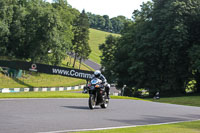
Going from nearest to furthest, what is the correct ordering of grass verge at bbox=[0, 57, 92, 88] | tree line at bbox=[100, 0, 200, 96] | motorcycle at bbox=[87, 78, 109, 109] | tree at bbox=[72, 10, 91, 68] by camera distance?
motorcycle at bbox=[87, 78, 109, 109] → tree line at bbox=[100, 0, 200, 96] → grass verge at bbox=[0, 57, 92, 88] → tree at bbox=[72, 10, 91, 68]

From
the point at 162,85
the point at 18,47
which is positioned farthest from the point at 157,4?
the point at 18,47

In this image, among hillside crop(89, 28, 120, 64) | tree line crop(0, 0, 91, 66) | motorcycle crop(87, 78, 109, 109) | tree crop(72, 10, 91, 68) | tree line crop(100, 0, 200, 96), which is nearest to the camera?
motorcycle crop(87, 78, 109, 109)

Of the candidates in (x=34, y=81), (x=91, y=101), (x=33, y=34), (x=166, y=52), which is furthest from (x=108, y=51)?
(x=91, y=101)

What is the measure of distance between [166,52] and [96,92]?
31.8 m

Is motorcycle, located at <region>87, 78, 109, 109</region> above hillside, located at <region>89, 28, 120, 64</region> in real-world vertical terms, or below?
below

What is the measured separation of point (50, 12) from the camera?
66.2 metres

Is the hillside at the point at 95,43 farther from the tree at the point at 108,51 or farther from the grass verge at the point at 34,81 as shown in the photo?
the tree at the point at 108,51

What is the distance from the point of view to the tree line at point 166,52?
150ft

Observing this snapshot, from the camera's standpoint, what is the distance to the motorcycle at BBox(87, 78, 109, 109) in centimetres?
1555

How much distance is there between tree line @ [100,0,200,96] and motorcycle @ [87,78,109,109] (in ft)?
100

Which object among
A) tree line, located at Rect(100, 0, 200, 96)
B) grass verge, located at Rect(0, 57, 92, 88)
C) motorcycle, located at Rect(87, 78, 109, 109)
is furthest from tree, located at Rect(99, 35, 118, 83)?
motorcycle, located at Rect(87, 78, 109, 109)

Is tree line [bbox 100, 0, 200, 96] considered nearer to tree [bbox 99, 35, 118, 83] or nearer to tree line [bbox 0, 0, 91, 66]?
tree [bbox 99, 35, 118, 83]

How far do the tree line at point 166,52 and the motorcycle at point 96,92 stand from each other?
30.5 metres

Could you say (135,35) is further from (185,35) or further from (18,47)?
(18,47)
